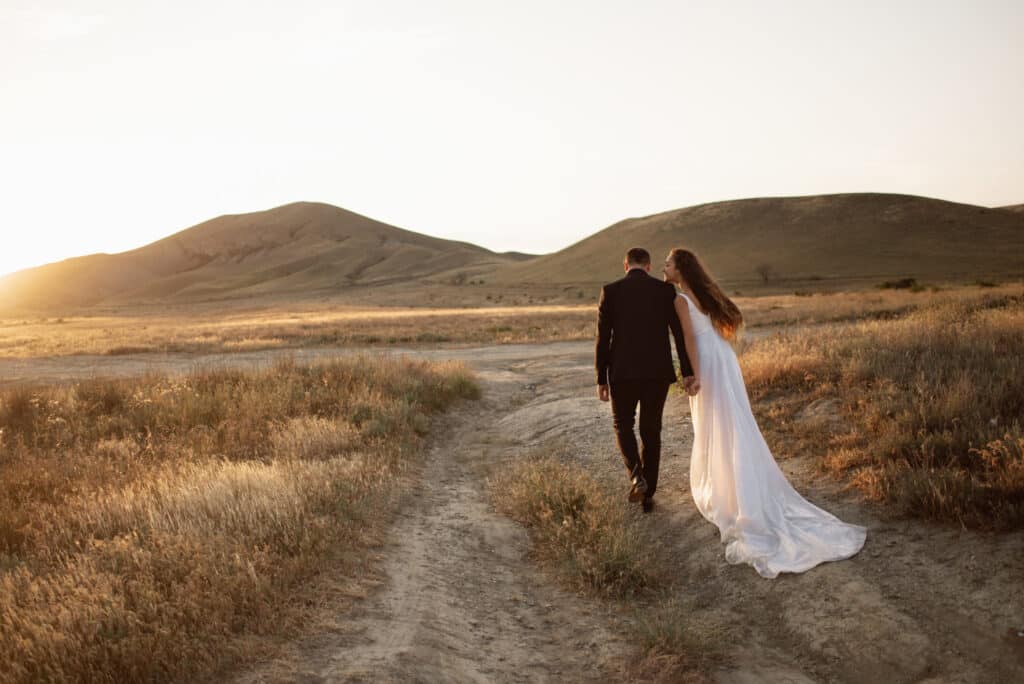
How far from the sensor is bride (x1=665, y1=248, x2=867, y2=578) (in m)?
5.39

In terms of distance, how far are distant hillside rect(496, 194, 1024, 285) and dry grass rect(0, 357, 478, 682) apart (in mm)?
79570

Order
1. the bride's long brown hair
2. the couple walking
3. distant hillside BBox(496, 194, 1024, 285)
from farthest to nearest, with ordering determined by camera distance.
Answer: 1. distant hillside BBox(496, 194, 1024, 285)
2. the bride's long brown hair
3. the couple walking

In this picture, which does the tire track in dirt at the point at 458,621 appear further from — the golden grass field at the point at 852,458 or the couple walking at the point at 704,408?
the couple walking at the point at 704,408

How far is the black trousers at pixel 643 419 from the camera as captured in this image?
22.2 ft

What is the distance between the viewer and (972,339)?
8898 millimetres

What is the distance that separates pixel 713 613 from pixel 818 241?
110111 mm

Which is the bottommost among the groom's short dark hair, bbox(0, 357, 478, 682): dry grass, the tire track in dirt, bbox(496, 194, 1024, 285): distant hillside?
the tire track in dirt

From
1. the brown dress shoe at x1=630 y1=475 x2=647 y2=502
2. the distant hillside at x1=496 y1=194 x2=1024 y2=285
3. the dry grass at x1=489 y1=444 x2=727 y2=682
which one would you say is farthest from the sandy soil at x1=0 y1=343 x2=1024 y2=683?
the distant hillside at x1=496 y1=194 x2=1024 y2=285

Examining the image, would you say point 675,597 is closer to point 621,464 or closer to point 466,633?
point 466,633

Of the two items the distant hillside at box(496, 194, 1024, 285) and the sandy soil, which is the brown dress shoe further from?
the distant hillside at box(496, 194, 1024, 285)

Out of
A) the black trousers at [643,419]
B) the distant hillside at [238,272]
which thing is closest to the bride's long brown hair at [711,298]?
the black trousers at [643,419]

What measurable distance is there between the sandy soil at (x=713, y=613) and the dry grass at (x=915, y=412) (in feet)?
0.88

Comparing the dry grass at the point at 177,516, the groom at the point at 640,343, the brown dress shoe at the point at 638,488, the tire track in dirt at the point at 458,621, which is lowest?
the tire track in dirt at the point at 458,621

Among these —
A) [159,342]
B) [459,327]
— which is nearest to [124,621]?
[159,342]
